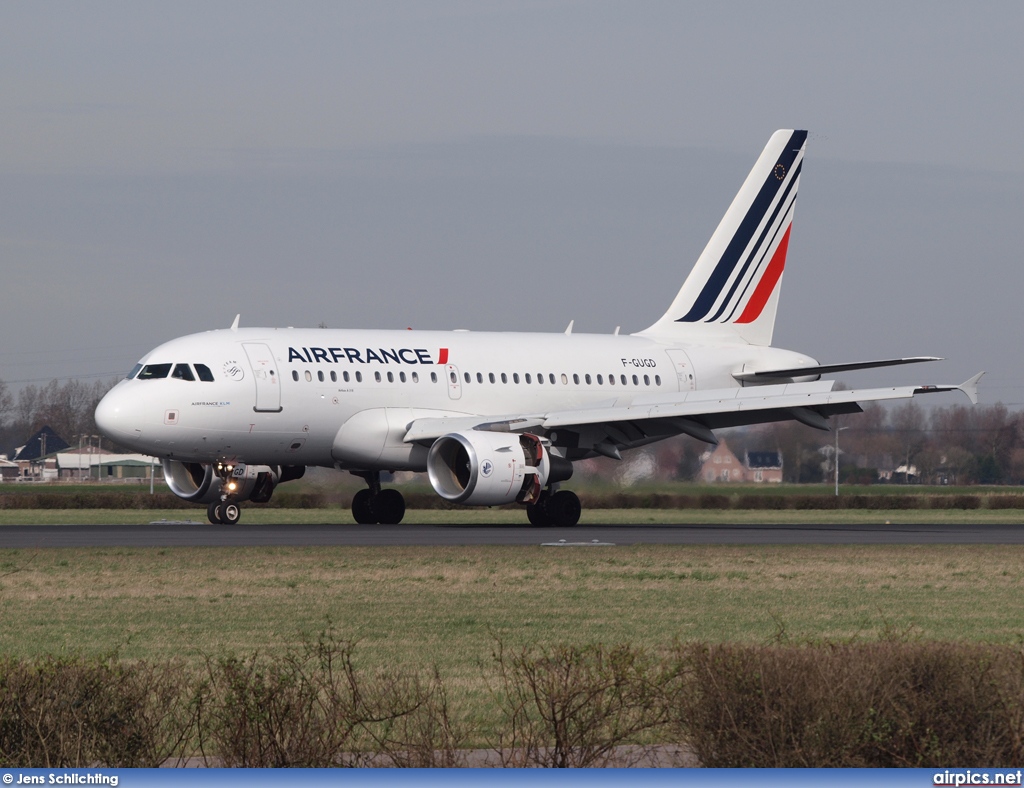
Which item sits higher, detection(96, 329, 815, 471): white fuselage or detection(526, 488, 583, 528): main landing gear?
detection(96, 329, 815, 471): white fuselage

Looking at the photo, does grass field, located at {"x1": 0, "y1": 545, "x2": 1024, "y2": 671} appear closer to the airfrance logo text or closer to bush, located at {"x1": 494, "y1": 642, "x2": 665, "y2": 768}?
bush, located at {"x1": 494, "y1": 642, "x2": 665, "y2": 768}

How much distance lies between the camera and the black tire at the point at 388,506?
41781 millimetres

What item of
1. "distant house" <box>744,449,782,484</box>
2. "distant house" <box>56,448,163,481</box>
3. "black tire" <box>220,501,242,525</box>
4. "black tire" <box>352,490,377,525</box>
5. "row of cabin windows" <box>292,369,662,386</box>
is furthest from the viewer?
"distant house" <box>56,448,163,481</box>

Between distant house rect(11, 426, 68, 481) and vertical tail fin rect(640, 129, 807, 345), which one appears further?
distant house rect(11, 426, 68, 481)

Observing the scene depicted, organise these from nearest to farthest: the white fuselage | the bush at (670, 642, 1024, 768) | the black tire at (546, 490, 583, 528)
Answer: the bush at (670, 642, 1024, 768)
the white fuselage
the black tire at (546, 490, 583, 528)

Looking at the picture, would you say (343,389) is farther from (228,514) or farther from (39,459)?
(39,459)

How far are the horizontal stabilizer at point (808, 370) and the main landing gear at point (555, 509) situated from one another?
26.9 ft

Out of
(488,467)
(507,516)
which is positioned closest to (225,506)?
(488,467)

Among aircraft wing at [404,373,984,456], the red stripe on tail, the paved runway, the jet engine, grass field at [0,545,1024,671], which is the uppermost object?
the red stripe on tail

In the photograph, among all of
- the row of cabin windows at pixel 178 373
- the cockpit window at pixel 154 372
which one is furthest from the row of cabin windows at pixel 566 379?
the cockpit window at pixel 154 372

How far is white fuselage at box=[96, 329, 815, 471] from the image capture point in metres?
36.3

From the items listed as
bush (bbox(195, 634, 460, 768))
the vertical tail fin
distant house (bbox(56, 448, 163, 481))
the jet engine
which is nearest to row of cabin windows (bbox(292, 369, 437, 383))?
the jet engine

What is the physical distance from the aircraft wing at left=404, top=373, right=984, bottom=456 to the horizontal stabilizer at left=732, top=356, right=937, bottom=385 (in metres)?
2.11

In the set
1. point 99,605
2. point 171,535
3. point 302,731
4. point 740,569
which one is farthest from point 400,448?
point 302,731
